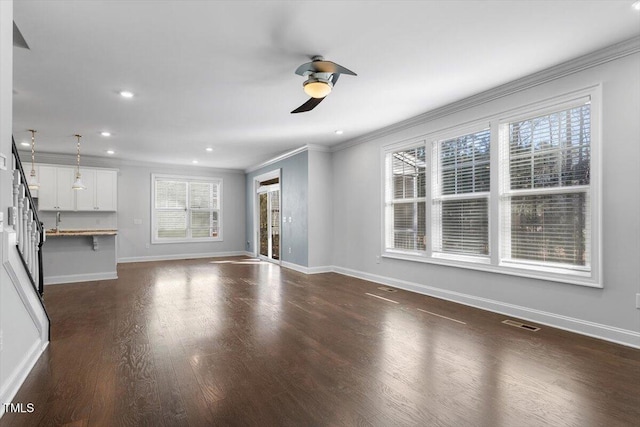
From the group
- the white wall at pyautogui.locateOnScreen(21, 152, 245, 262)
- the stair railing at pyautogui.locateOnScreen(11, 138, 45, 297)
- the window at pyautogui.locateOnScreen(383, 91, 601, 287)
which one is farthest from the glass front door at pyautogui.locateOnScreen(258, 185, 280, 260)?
the stair railing at pyautogui.locateOnScreen(11, 138, 45, 297)

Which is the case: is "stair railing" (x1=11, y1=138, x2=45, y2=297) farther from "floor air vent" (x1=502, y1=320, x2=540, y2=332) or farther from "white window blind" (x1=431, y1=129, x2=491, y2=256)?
"white window blind" (x1=431, y1=129, x2=491, y2=256)

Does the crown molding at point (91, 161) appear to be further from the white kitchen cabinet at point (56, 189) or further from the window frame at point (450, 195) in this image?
the window frame at point (450, 195)

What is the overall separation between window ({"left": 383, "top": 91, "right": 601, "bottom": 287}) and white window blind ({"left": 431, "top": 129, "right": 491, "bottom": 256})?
0.01 meters

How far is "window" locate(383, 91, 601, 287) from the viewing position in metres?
3.37

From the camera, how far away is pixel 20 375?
7.44ft

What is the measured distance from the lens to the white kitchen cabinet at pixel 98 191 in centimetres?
766

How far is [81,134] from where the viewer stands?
6.00 meters

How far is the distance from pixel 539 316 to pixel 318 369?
266 cm

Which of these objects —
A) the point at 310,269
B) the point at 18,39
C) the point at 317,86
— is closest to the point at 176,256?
the point at 310,269

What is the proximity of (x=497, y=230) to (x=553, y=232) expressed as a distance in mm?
590

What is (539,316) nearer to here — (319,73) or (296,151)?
(319,73)

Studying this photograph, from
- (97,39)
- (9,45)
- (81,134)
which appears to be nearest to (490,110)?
(97,39)

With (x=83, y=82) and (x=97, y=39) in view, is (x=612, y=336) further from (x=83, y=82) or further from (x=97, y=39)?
(x=83, y=82)

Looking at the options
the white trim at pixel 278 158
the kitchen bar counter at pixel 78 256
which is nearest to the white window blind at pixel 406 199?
the white trim at pixel 278 158
